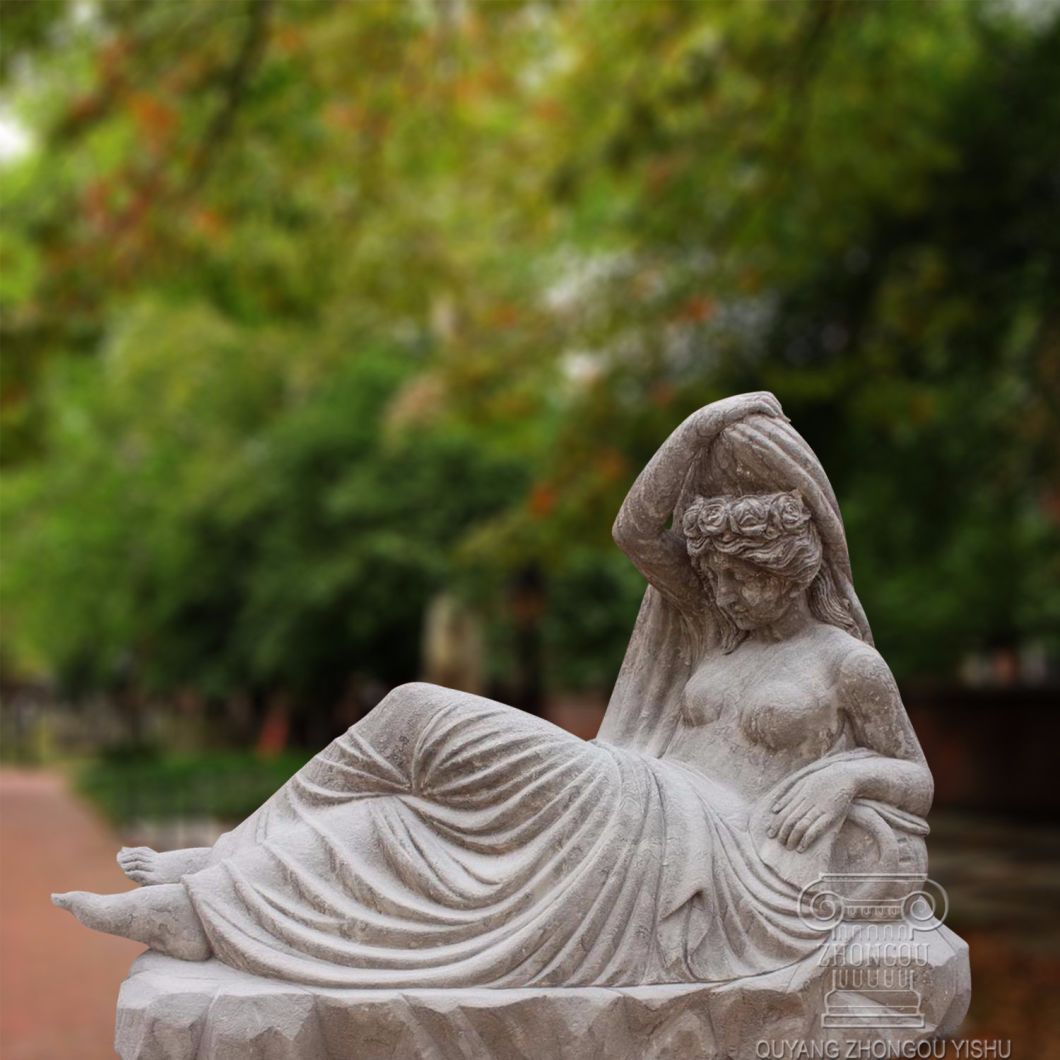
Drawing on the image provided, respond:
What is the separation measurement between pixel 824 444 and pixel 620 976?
7.51 meters

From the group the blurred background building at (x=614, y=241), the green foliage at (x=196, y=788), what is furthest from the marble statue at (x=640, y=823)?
the green foliage at (x=196, y=788)

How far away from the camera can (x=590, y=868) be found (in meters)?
3.50

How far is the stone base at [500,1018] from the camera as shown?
329cm

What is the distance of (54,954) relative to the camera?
9.29 metres

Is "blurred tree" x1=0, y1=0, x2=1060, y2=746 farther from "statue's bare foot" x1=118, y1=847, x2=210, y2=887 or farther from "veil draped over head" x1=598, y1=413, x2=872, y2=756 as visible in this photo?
"statue's bare foot" x1=118, y1=847, x2=210, y2=887

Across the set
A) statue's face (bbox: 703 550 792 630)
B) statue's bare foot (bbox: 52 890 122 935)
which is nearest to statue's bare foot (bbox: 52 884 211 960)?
statue's bare foot (bbox: 52 890 122 935)

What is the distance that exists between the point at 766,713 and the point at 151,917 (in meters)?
1.67

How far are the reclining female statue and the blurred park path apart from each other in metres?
4.12

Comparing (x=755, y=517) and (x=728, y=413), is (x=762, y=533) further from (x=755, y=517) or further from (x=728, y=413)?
(x=728, y=413)

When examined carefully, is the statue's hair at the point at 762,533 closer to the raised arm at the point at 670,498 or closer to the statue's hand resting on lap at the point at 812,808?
the raised arm at the point at 670,498

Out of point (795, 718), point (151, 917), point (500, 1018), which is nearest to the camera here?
point (500, 1018)

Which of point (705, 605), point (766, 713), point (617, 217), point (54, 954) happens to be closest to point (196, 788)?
point (54, 954)

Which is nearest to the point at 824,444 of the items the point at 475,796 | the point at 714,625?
the point at 714,625

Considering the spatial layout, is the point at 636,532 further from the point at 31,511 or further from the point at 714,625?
the point at 31,511
